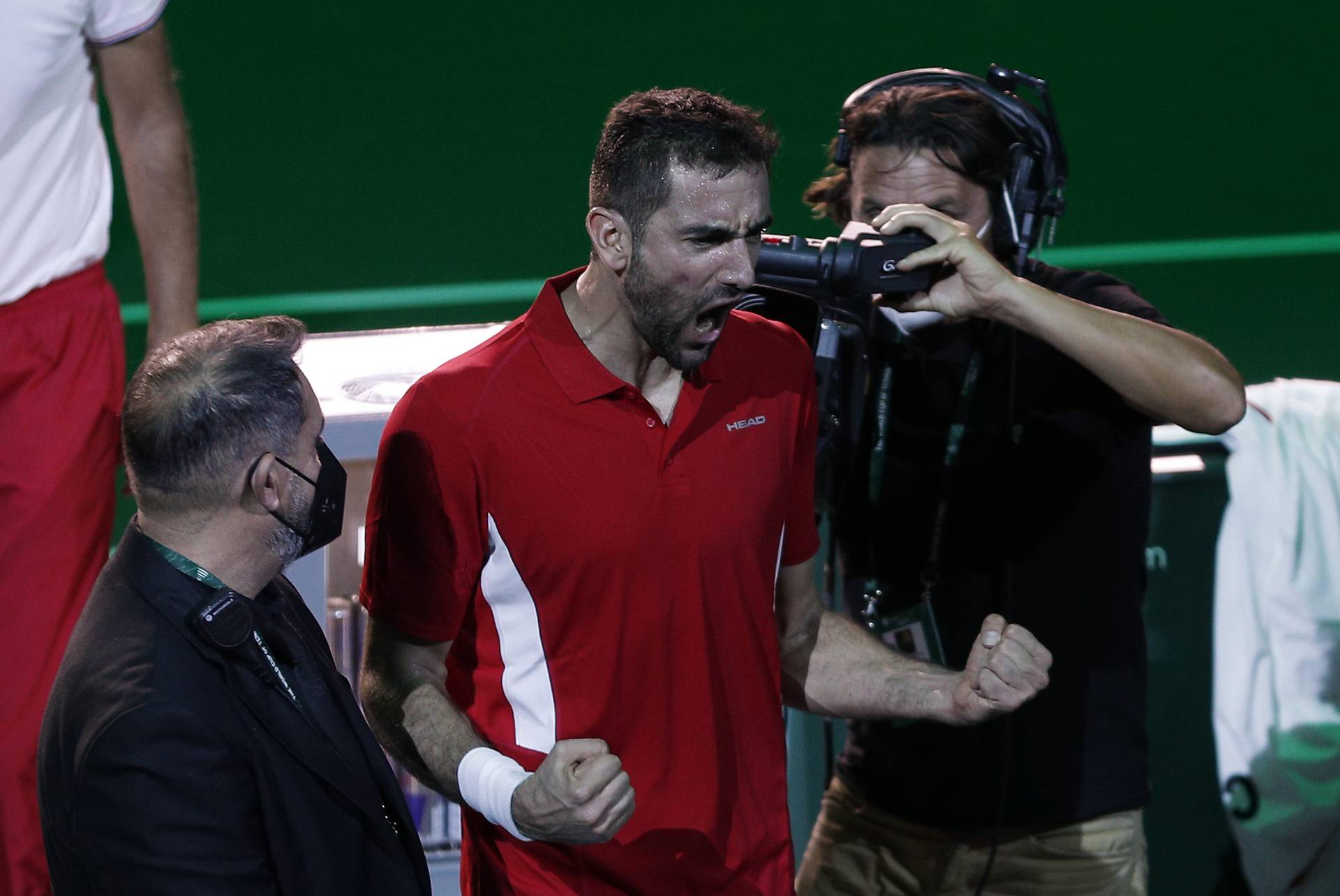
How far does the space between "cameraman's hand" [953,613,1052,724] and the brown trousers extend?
21.9 inches

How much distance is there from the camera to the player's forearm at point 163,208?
2643mm

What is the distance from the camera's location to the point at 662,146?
200cm

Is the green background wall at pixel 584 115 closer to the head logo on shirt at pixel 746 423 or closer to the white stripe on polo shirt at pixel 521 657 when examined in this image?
the head logo on shirt at pixel 746 423

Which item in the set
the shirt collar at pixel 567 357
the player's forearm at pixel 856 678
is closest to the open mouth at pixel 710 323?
the shirt collar at pixel 567 357

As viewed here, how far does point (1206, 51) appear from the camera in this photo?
6641 millimetres

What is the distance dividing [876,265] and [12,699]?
1471 mm

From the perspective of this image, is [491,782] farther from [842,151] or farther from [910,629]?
[842,151]

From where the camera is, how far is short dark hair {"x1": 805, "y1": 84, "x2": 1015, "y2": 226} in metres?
2.55

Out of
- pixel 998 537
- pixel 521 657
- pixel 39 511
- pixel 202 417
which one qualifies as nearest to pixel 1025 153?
pixel 998 537

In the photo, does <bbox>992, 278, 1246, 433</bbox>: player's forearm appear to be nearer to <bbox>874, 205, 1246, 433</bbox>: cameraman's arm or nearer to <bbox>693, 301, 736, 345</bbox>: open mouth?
<bbox>874, 205, 1246, 433</bbox>: cameraman's arm

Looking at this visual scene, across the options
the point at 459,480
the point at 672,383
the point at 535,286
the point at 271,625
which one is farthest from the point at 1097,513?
the point at 535,286

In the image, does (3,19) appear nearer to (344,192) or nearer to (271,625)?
(271,625)

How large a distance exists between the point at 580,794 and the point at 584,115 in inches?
202

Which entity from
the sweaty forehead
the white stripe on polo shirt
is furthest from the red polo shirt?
the sweaty forehead
